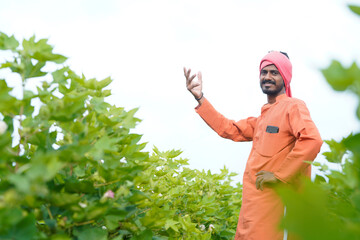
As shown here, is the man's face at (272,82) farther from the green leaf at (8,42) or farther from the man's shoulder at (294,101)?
the green leaf at (8,42)

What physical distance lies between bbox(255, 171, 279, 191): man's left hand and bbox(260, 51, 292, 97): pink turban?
1.14m

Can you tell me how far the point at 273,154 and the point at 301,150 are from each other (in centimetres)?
34

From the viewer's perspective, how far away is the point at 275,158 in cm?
354

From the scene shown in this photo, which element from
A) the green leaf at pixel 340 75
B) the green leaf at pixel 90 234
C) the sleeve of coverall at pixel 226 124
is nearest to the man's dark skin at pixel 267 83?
the sleeve of coverall at pixel 226 124

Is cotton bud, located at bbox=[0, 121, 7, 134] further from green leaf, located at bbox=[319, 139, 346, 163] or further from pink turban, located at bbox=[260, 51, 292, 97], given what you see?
pink turban, located at bbox=[260, 51, 292, 97]

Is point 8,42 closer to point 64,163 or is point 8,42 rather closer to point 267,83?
point 64,163

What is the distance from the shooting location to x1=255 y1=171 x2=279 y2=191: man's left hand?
11.1ft

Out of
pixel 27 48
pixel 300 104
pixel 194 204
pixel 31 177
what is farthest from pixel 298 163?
pixel 31 177

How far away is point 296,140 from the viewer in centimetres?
355

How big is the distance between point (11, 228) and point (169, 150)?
258 centimetres

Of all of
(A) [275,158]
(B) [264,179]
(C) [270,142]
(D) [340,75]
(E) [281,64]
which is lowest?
(B) [264,179]

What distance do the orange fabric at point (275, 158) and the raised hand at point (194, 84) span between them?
0.77 m

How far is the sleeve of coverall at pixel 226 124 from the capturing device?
4.31 m

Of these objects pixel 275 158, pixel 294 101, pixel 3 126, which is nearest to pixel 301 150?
pixel 275 158
